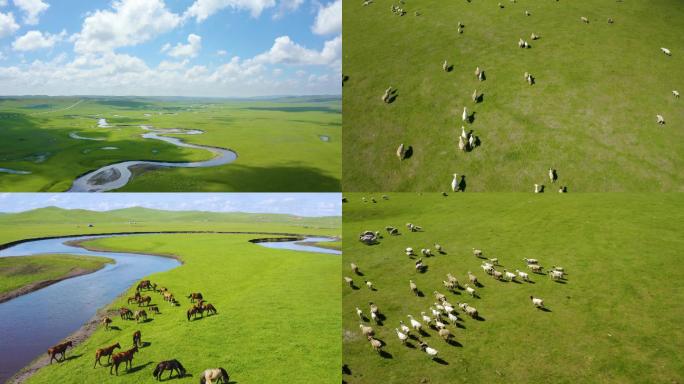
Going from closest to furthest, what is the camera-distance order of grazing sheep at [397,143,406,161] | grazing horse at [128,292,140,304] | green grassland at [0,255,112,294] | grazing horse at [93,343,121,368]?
grazing horse at [93,343,121,368] < grazing horse at [128,292,140,304] < green grassland at [0,255,112,294] < grazing sheep at [397,143,406,161]

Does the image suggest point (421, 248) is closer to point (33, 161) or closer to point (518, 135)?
point (518, 135)

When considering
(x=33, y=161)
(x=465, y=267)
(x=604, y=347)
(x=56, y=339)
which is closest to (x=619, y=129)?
(x=465, y=267)

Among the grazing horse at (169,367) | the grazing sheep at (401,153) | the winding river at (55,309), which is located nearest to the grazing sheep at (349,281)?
the grazing horse at (169,367)

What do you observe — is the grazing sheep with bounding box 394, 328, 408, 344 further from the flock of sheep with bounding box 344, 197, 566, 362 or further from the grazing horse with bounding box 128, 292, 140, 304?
the grazing horse with bounding box 128, 292, 140, 304

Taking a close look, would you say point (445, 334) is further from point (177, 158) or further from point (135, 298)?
point (177, 158)

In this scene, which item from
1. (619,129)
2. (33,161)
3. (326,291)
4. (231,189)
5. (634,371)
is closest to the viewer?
(634,371)

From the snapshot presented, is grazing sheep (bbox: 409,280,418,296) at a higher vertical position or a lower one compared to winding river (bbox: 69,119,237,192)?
lower

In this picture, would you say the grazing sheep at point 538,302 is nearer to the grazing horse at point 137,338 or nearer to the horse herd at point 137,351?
the horse herd at point 137,351

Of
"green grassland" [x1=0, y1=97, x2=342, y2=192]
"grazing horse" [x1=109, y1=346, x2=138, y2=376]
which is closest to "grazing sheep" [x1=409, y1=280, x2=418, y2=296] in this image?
A: "grazing horse" [x1=109, y1=346, x2=138, y2=376]
